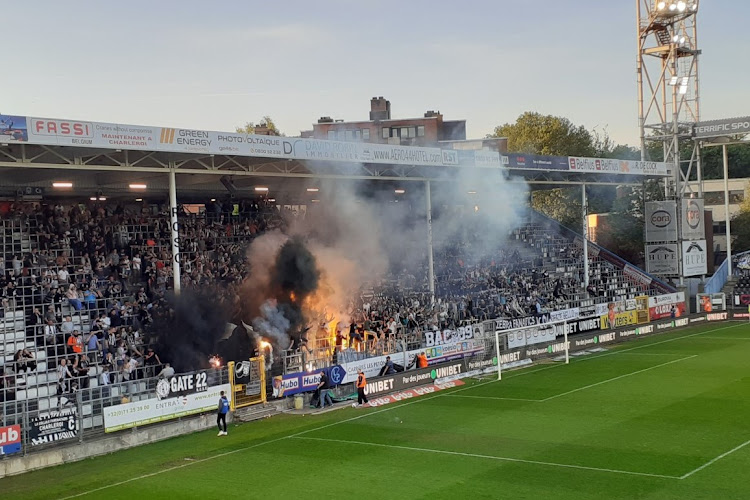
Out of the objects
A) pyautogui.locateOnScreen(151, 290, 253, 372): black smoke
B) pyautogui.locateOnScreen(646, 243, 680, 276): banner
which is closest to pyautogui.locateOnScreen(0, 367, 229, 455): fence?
pyautogui.locateOnScreen(151, 290, 253, 372): black smoke

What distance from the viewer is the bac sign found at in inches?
714

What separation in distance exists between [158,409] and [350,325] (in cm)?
1056

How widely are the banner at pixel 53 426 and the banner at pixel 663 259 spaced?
123 ft

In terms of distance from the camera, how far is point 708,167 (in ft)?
284

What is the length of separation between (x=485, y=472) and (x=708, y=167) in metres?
78.5

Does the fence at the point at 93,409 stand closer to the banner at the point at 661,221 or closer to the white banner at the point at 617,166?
the white banner at the point at 617,166

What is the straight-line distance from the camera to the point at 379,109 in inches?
3319

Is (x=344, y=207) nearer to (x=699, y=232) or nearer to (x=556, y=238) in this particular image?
(x=556, y=238)

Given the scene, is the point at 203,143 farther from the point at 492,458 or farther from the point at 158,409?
the point at 492,458

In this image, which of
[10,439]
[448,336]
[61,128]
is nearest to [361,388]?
[448,336]

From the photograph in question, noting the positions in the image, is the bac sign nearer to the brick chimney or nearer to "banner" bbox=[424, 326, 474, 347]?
"banner" bbox=[424, 326, 474, 347]

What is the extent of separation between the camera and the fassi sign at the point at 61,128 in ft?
75.7

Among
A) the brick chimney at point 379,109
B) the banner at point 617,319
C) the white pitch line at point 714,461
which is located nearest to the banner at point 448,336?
the banner at point 617,319

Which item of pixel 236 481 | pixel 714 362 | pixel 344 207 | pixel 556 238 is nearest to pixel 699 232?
pixel 556 238
